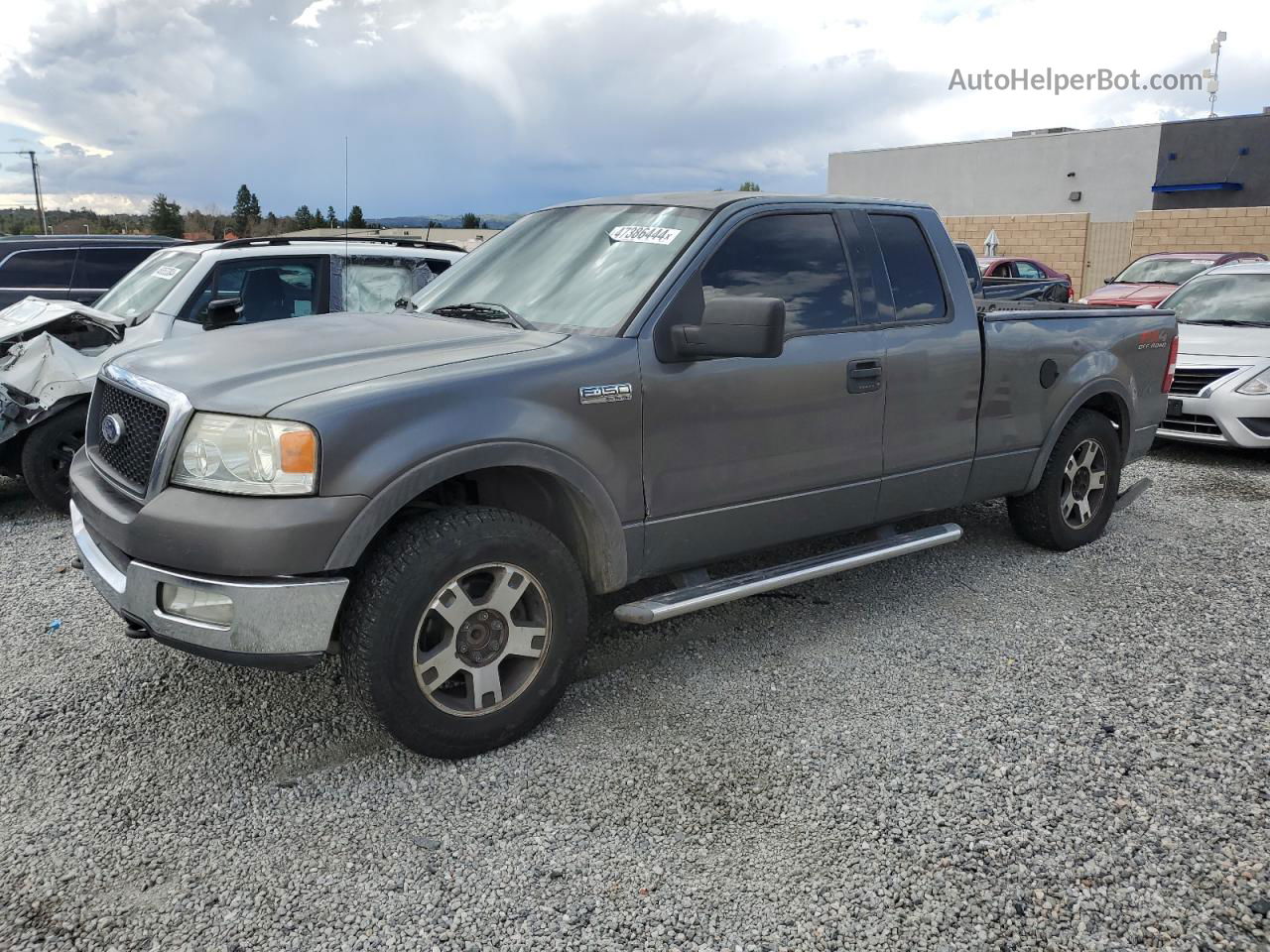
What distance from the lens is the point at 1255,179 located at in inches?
1348

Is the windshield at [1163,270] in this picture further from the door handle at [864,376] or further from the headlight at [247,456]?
the headlight at [247,456]

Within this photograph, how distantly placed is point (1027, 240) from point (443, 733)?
30.6 meters

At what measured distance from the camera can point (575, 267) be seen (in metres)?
4.04

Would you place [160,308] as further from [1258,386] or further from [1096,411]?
[1258,386]

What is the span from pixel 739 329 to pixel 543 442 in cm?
80

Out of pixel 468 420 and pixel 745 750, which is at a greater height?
pixel 468 420

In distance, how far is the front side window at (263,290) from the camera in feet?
21.9

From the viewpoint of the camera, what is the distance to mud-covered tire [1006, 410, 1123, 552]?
17.6 ft

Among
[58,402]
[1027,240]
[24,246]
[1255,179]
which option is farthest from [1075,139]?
[58,402]

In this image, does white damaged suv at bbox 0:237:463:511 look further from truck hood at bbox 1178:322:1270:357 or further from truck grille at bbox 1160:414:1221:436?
truck hood at bbox 1178:322:1270:357

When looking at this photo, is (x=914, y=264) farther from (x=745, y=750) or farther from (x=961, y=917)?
(x=961, y=917)

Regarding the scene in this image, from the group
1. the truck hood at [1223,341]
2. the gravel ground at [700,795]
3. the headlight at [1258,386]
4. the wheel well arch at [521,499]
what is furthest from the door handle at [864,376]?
the headlight at [1258,386]

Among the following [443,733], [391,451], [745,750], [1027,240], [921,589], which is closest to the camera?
[391,451]

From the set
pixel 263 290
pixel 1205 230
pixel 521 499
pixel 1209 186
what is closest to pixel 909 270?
pixel 521 499
